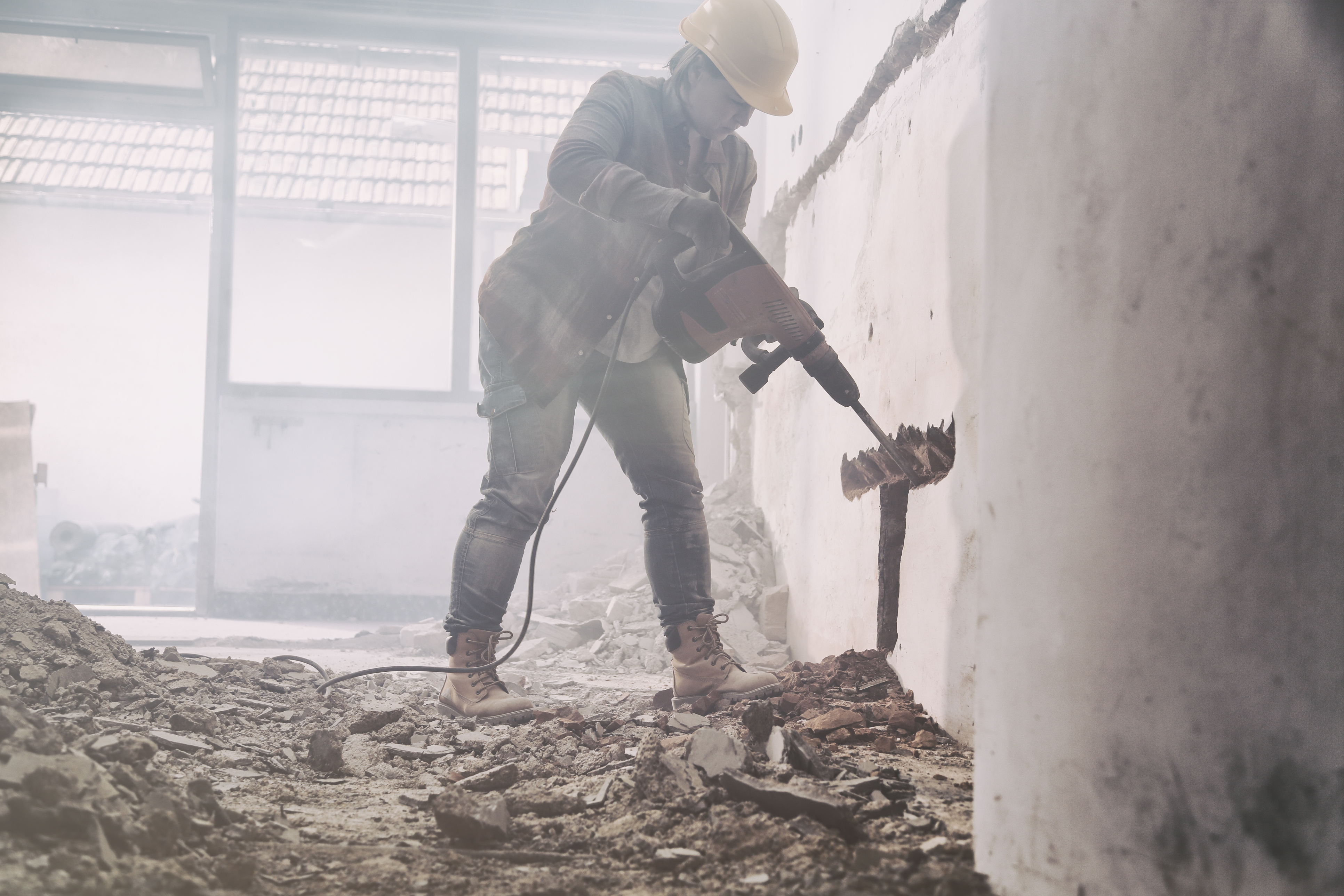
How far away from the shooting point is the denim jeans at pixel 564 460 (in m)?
2.01

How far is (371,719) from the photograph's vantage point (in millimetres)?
1813

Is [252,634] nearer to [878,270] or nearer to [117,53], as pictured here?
[878,270]

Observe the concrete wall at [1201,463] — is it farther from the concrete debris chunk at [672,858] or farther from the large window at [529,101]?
the large window at [529,101]

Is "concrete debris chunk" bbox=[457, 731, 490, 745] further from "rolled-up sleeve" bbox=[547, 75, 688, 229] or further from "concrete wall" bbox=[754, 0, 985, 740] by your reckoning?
"rolled-up sleeve" bbox=[547, 75, 688, 229]

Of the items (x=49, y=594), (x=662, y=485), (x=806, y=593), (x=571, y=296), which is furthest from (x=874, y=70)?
(x=49, y=594)

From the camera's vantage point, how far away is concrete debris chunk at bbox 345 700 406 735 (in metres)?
1.79

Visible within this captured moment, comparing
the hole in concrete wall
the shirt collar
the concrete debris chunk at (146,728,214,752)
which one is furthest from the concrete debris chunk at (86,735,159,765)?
the shirt collar

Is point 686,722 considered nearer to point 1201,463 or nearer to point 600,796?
point 600,796

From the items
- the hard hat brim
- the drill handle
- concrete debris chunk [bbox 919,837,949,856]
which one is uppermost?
the hard hat brim

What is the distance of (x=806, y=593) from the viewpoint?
3.04 meters

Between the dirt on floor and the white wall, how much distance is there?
8.40 meters

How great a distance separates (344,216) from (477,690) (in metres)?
7.68

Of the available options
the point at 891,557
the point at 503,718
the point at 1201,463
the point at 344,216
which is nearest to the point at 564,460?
the point at 503,718

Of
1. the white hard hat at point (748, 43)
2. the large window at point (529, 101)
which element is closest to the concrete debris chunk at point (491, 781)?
the white hard hat at point (748, 43)
